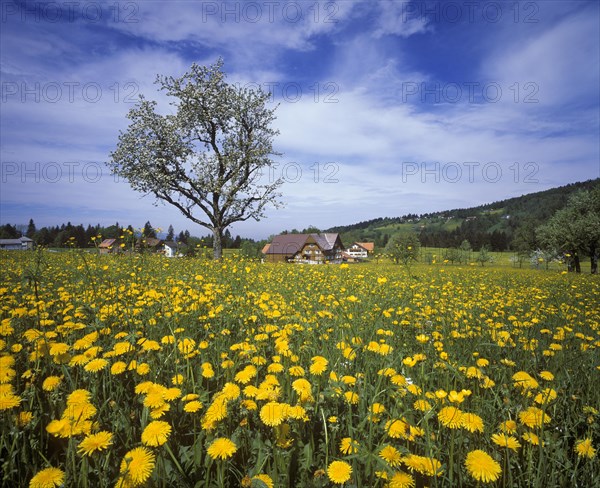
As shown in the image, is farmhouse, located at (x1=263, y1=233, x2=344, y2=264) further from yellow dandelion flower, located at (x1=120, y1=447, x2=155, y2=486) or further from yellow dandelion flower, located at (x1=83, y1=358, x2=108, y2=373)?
yellow dandelion flower, located at (x1=120, y1=447, x2=155, y2=486)

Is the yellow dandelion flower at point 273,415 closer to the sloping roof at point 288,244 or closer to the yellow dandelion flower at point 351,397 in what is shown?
the yellow dandelion flower at point 351,397

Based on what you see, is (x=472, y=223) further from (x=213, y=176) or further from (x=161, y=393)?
(x=161, y=393)

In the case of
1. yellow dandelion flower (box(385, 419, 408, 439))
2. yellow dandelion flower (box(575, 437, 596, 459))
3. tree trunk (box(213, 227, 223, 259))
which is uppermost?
tree trunk (box(213, 227, 223, 259))

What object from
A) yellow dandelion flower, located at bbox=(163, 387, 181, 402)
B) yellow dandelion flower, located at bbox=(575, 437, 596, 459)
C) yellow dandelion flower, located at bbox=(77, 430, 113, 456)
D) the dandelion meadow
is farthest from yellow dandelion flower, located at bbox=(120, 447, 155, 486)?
yellow dandelion flower, located at bbox=(575, 437, 596, 459)

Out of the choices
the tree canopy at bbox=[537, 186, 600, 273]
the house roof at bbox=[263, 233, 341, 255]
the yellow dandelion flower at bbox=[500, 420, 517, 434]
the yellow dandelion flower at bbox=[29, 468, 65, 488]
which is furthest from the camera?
the house roof at bbox=[263, 233, 341, 255]

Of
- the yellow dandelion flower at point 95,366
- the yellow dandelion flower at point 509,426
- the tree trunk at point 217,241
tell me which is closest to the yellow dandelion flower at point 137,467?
the yellow dandelion flower at point 95,366

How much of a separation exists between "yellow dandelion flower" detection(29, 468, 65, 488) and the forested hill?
63831 millimetres

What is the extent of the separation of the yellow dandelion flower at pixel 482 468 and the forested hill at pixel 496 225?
205 feet

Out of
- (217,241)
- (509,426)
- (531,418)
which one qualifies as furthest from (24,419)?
(217,241)

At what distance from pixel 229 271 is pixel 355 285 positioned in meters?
3.52

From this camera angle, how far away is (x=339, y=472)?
4.27 feet

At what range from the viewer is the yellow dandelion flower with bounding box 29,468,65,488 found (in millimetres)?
1183

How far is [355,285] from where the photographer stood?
7004 millimetres

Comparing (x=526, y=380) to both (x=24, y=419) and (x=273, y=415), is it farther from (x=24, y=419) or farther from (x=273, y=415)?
(x=24, y=419)
